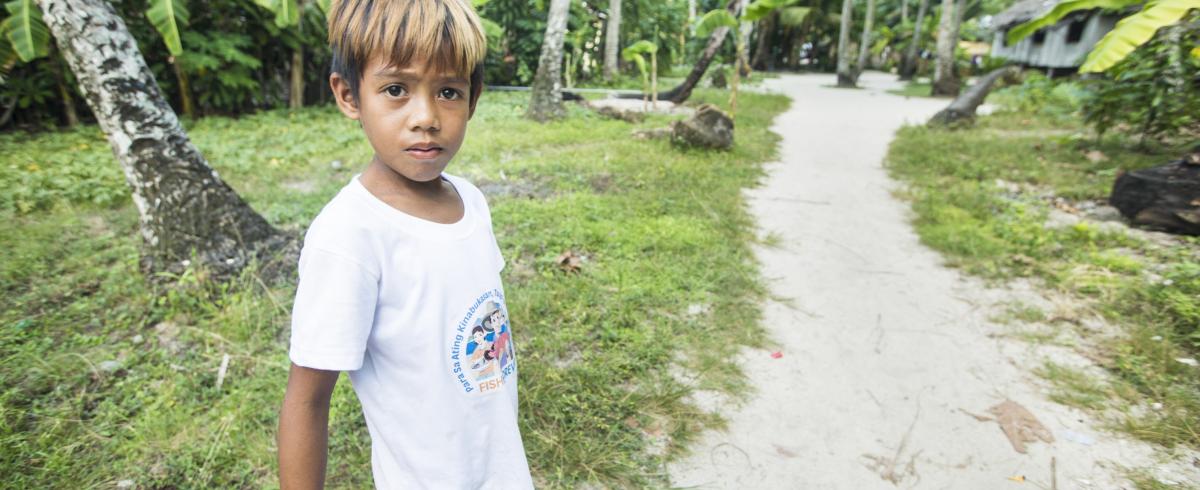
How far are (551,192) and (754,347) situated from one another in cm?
284

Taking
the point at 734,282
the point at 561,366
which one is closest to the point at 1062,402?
the point at 734,282

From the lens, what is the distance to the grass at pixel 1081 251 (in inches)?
110

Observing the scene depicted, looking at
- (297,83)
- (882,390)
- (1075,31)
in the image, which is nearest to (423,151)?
(882,390)

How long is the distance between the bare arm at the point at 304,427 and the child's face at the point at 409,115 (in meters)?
0.42

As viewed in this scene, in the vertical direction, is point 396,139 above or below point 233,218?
above

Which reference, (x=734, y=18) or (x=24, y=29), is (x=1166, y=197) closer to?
(x=734, y=18)

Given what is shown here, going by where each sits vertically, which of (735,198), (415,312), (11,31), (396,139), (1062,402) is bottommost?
(1062,402)

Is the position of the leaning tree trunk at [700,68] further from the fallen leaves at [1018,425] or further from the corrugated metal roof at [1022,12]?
the corrugated metal roof at [1022,12]

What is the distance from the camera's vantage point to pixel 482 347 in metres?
1.25

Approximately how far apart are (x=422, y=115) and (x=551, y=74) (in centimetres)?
846

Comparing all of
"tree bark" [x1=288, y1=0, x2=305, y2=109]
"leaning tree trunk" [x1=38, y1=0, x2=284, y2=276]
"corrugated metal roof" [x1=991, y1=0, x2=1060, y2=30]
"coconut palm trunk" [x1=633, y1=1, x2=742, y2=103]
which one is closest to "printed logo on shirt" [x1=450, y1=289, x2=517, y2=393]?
"leaning tree trunk" [x1=38, y1=0, x2=284, y2=276]

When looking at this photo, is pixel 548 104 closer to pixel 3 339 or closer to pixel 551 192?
pixel 551 192

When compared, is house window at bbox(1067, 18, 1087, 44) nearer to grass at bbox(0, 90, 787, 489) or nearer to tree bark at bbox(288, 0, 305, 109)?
grass at bbox(0, 90, 787, 489)

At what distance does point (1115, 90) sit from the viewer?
6.82m
